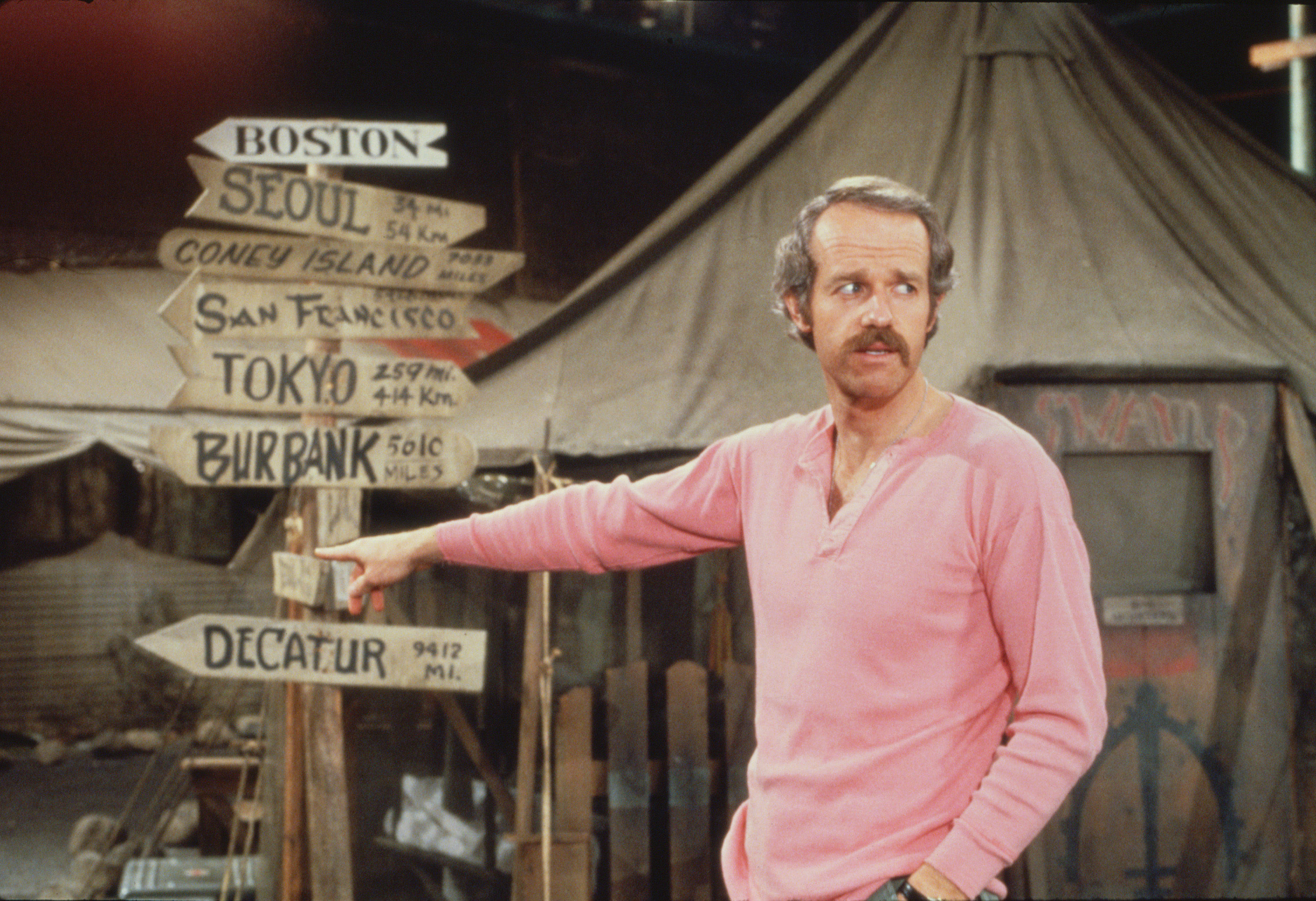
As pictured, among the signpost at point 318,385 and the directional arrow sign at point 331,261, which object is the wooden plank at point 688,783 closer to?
the signpost at point 318,385

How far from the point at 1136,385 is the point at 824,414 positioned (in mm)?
2698

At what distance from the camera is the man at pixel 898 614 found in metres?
1.80

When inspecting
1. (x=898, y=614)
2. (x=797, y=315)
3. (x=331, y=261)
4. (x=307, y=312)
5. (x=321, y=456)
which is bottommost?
(x=898, y=614)

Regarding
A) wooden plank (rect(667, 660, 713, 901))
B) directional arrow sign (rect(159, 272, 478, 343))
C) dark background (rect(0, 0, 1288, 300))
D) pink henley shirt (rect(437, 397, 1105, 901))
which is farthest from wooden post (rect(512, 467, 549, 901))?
dark background (rect(0, 0, 1288, 300))

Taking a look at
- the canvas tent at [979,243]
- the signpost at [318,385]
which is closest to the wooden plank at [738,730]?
the canvas tent at [979,243]

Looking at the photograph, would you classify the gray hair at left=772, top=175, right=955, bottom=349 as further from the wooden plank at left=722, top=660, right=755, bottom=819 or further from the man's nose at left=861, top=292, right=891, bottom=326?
the wooden plank at left=722, top=660, right=755, bottom=819

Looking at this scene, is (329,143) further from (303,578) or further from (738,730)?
(738,730)

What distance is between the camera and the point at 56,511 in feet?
35.2

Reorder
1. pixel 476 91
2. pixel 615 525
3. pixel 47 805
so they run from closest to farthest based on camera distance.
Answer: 1. pixel 615 525
2. pixel 47 805
3. pixel 476 91

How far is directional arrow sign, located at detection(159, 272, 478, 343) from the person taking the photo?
362 centimetres

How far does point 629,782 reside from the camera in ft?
14.4

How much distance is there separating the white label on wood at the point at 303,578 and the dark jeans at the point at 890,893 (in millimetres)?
2333

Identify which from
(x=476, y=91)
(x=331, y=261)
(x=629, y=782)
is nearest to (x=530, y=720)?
(x=629, y=782)

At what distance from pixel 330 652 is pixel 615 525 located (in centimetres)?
160
